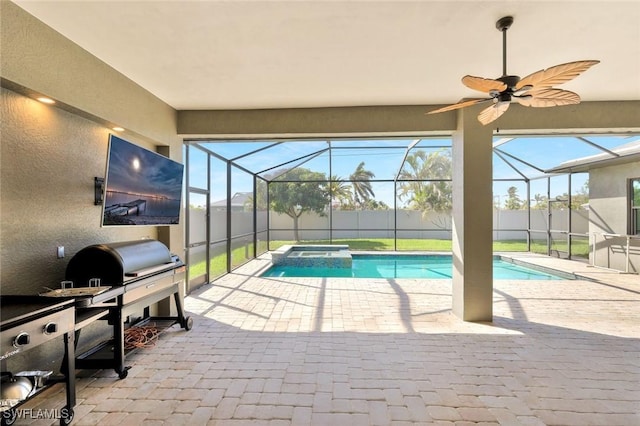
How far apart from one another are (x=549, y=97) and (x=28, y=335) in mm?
3815

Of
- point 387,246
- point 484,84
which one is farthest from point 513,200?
point 484,84

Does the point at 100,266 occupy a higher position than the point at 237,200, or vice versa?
the point at 237,200

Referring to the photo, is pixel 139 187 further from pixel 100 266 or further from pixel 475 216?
pixel 475 216

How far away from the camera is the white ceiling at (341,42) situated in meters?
2.01

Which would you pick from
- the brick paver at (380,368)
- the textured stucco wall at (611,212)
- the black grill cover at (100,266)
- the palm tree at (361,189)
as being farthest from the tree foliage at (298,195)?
the black grill cover at (100,266)

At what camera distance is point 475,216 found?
3.67m

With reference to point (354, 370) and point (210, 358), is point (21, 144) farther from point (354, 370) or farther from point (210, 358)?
point (354, 370)

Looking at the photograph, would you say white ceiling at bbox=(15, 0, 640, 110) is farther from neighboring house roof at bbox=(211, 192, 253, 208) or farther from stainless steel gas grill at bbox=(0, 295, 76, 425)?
neighboring house roof at bbox=(211, 192, 253, 208)

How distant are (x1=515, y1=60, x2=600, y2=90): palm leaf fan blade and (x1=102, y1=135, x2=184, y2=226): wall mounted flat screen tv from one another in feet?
10.5

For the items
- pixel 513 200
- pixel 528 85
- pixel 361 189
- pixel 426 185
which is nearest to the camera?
pixel 528 85

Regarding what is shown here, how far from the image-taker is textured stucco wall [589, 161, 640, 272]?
22.2 ft

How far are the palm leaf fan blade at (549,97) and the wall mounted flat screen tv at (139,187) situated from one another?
11.0 feet

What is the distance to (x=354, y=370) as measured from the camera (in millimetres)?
2641

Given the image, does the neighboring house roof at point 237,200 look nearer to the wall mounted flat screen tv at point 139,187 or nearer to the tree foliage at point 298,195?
the tree foliage at point 298,195
